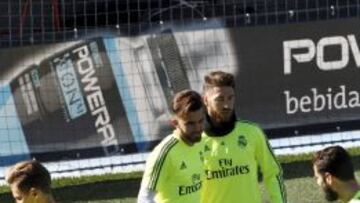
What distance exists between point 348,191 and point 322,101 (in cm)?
718

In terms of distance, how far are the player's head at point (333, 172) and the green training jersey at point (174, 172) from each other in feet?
3.88

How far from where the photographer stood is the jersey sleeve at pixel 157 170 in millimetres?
6055

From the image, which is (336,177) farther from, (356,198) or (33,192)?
(33,192)

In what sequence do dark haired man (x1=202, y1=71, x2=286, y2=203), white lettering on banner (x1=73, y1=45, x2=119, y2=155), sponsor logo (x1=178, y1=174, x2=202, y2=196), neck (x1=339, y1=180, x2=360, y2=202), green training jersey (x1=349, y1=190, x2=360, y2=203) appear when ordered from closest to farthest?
green training jersey (x1=349, y1=190, x2=360, y2=203)
neck (x1=339, y1=180, x2=360, y2=202)
sponsor logo (x1=178, y1=174, x2=202, y2=196)
dark haired man (x1=202, y1=71, x2=286, y2=203)
white lettering on banner (x1=73, y1=45, x2=119, y2=155)

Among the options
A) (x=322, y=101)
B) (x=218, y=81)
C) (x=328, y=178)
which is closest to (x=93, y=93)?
(x=322, y=101)

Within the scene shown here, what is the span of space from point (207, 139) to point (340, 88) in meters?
5.95

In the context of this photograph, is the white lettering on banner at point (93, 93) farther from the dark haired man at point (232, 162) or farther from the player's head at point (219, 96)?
the player's head at point (219, 96)

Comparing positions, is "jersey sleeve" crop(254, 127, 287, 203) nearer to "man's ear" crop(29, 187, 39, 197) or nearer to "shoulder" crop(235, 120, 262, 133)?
"shoulder" crop(235, 120, 262, 133)

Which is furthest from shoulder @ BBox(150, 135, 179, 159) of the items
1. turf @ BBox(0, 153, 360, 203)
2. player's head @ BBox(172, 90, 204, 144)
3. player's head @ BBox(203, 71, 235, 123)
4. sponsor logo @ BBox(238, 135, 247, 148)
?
turf @ BBox(0, 153, 360, 203)

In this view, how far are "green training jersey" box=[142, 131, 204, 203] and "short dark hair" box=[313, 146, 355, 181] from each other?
1.18 metres

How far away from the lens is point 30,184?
4656 millimetres

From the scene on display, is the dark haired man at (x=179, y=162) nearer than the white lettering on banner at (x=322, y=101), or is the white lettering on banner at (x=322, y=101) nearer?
the dark haired man at (x=179, y=162)

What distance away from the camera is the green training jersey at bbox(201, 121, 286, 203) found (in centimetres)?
651

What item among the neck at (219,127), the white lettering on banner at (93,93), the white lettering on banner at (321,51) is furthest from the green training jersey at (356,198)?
the white lettering on banner at (321,51)
